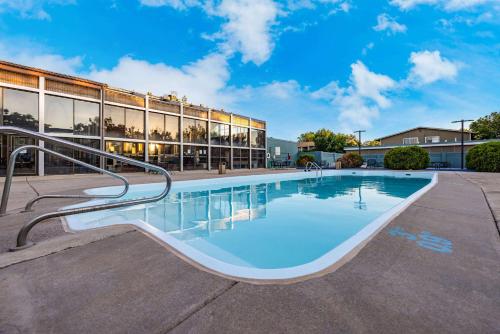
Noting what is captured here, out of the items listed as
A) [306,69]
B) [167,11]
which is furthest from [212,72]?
[306,69]

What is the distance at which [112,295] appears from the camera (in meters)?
1.83

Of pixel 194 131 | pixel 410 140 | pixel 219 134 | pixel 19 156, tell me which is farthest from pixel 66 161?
pixel 410 140

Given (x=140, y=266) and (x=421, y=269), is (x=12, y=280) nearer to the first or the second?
(x=140, y=266)

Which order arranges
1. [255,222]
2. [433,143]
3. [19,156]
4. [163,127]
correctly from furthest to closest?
[433,143] → [163,127] → [19,156] → [255,222]

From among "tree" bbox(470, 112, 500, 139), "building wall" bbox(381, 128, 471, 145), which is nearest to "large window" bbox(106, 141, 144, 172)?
"building wall" bbox(381, 128, 471, 145)

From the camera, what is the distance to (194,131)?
915 inches

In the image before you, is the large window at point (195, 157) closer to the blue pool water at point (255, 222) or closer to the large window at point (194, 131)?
the large window at point (194, 131)

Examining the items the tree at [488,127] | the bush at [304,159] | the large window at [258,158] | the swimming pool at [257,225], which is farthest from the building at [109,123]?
the tree at [488,127]

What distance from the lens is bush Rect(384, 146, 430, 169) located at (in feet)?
70.0

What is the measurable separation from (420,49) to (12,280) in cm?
3124

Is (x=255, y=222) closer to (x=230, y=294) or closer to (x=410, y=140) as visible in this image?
(x=230, y=294)

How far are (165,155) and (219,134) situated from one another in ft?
23.0

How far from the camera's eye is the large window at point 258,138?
29.7 m

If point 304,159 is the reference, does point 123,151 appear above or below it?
above
